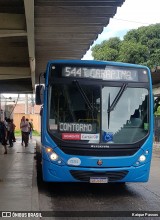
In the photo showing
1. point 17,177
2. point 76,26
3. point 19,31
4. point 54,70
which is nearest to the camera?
point 54,70

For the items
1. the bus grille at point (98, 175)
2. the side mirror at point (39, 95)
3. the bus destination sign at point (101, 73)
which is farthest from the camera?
the side mirror at point (39, 95)

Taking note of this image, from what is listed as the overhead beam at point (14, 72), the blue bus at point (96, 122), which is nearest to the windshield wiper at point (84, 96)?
the blue bus at point (96, 122)

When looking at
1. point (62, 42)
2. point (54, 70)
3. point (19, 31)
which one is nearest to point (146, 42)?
point (62, 42)

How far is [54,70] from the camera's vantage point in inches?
373

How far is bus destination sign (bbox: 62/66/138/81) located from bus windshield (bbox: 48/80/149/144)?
0.20 metres

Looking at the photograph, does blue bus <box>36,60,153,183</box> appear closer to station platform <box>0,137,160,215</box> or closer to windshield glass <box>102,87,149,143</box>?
windshield glass <box>102,87,149,143</box>

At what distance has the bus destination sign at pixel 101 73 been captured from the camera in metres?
9.45

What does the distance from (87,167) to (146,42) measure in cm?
3307

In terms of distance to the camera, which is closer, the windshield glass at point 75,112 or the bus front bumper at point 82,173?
the bus front bumper at point 82,173

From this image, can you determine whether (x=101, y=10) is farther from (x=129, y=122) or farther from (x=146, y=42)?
(x=146, y=42)

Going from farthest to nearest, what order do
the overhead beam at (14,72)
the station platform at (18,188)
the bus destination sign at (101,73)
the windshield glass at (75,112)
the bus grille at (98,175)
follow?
1. the overhead beam at (14,72)
2. the bus destination sign at (101,73)
3. the windshield glass at (75,112)
4. the bus grille at (98,175)
5. the station platform at (18,188)

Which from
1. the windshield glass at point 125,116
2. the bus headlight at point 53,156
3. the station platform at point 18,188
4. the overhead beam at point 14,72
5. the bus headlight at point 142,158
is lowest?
the station platform at point 18,188

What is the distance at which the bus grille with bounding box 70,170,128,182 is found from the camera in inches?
352

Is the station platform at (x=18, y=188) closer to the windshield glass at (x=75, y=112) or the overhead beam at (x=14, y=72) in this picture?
the windshield glass at (x=75, y=112)
